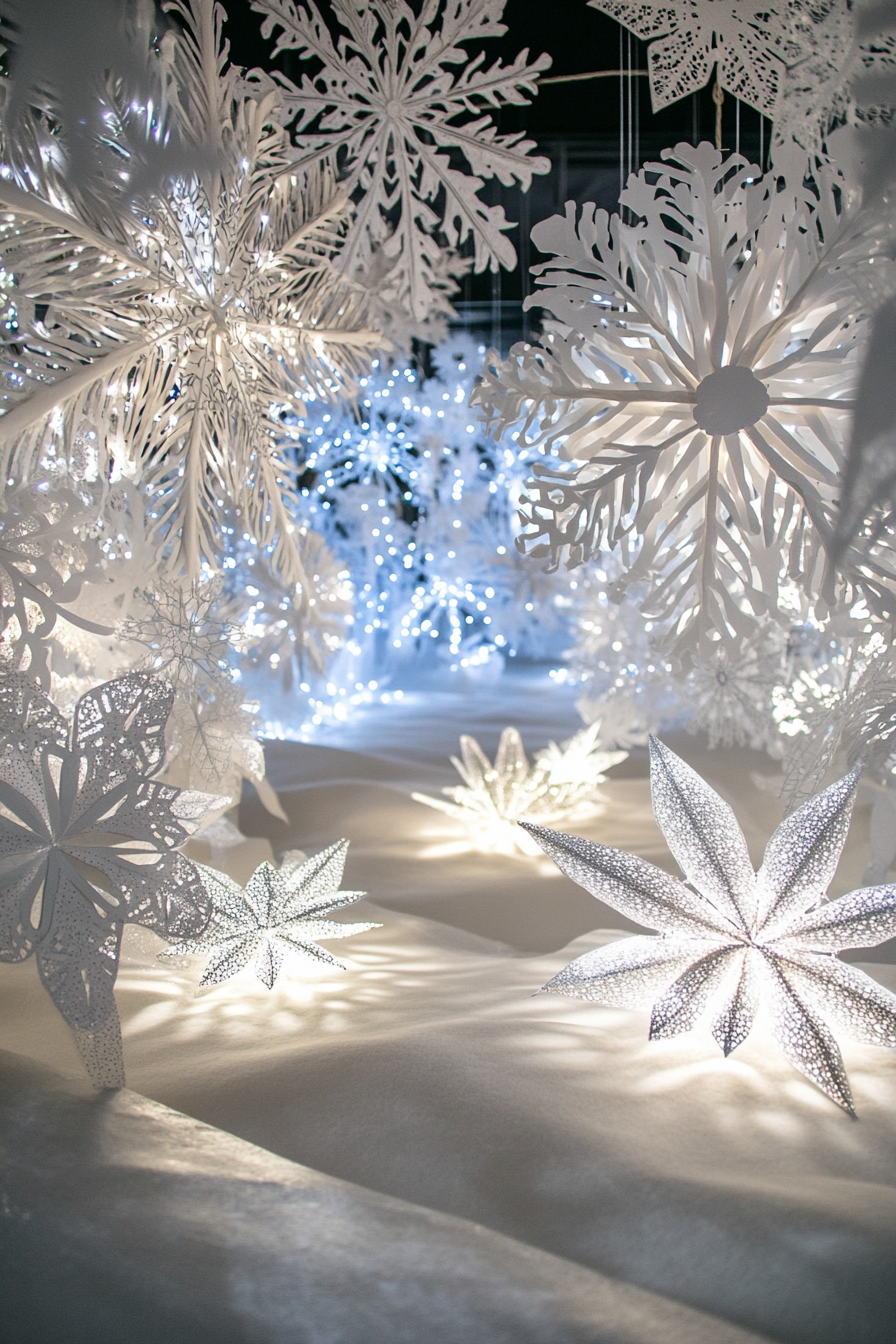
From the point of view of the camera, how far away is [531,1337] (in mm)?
937

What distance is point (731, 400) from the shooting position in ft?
5.32

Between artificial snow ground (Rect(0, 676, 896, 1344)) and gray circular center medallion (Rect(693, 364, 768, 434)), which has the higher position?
gray circular center medallion (Rect(693, 364, 768, 434))

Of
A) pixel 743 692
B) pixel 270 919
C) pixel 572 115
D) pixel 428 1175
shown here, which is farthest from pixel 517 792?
pixel 572 115

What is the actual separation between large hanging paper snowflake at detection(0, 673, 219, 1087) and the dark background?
258 cm

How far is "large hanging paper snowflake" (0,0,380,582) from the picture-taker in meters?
1.76

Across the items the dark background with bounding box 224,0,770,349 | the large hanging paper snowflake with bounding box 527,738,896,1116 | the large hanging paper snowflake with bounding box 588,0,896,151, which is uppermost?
the dark background with bounding box 224,0,770,349

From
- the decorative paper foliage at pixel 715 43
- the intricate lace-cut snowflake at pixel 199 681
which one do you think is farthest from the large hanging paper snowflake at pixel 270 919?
the decorative paper foliage at pixel 715 43

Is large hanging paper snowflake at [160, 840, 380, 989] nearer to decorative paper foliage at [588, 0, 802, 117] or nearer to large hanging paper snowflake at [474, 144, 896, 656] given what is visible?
large hanging paper snowflake at [474, 144, 896, 656]

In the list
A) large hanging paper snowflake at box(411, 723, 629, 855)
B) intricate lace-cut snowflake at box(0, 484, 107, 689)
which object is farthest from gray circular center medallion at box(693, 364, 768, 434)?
large hanging paper snowflake at box(411, 723, 629, 855)

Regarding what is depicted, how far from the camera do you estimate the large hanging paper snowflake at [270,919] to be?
1908mm

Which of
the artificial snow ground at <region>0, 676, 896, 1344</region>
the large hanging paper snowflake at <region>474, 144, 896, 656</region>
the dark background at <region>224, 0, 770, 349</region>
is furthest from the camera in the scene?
the dark background at <region>224, 0, 770, 349</region>

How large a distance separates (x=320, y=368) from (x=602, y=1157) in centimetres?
212

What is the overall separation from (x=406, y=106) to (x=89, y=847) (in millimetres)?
2093

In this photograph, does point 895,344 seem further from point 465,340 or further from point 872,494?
point 465,340
